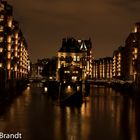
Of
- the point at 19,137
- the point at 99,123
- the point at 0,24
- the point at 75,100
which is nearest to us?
the point at 19,137

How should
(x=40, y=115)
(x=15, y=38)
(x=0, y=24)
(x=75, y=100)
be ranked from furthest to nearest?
(x=15, y=38) < (x=0, y=24) < (x=75, y=100) < (x=40, y=115)

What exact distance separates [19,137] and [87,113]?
91.5 ft

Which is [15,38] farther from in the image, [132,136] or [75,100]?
[132,136]

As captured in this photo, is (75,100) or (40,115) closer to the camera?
(40,115)

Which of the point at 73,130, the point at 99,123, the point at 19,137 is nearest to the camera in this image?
the point at 19,137

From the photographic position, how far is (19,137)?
41.5m

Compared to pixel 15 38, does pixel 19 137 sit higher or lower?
lower

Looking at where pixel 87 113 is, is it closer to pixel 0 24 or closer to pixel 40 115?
pixel 40 115

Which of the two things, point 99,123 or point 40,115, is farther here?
point 40,115

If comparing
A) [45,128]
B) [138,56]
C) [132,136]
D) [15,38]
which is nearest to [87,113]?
[45,128]

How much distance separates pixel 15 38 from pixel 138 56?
44.2 m

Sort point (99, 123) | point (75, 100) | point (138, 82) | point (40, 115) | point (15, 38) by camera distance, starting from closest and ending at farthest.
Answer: point (99, 123)
point (40, 115)
point (75, 100)
point (138, 82)
point (15, 38)

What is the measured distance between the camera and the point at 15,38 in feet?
479

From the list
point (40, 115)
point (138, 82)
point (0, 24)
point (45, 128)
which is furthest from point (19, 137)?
point (138, 82)
